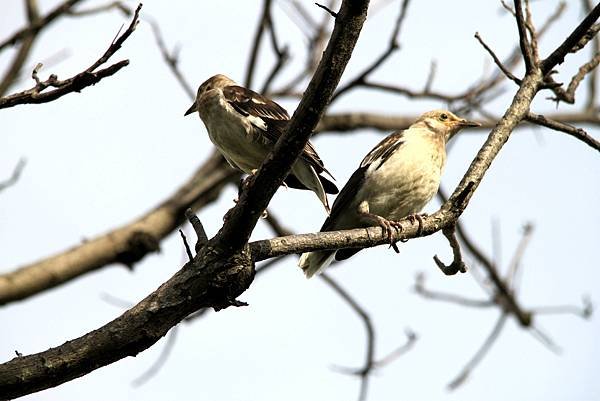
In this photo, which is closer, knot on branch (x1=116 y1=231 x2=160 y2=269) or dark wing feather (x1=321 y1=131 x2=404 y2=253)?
dark wing feather (x1=321 y1=131 x2=404 y2=253)

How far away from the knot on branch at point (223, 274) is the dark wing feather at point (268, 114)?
Result: 2.25m

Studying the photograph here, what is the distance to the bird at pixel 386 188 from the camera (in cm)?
651

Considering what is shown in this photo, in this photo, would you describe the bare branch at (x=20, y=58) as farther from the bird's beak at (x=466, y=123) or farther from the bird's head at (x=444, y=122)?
the bird's beak at (x=466, y=123)

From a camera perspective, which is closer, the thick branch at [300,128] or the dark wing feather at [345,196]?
the thick branch at [300,128]

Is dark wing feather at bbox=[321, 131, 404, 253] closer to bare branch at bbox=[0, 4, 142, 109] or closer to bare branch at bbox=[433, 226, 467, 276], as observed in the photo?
bare branch at bbox=[433, 226, 467, 276]

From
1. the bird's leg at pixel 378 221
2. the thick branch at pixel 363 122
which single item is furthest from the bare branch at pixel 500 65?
the thick branch at pixel 363 122

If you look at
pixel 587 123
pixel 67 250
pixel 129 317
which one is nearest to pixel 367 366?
pixel 67 250

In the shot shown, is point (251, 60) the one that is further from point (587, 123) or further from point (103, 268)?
point (587, 123)

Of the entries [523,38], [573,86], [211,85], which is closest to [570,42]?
[523,38]

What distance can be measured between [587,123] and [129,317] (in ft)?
27.9

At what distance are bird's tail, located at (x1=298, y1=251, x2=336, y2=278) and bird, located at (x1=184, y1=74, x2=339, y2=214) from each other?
0.34 m

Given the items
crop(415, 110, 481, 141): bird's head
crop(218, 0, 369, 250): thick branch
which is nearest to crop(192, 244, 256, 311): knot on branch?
crop(218, 0, 369, 250): thick branch

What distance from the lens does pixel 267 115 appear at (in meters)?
6.59

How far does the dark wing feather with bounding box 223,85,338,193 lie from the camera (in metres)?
6.34
